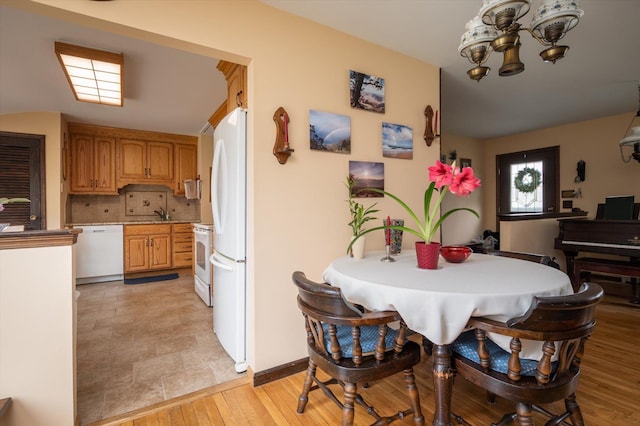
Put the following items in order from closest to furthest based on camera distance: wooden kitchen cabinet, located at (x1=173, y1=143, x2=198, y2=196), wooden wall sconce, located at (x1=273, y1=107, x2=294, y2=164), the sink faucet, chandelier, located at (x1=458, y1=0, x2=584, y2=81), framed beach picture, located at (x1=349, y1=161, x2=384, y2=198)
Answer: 1. chandelier, located at (x1=458, y1=0, x2=584, y2=81)
2. wooden wall sconce, located at (x1=273, y1=107, x2=294, y2=164)
3. framed beach picture, located at (x1=349, y1=161, x2=384, y2=198)
4. wooden kitchen cabinet, located at (x1=173, y1=143, x2=198, y2=196)
5. the sink faucet

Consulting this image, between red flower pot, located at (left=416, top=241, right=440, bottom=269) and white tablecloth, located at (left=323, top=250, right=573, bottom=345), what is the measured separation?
0.16 feet

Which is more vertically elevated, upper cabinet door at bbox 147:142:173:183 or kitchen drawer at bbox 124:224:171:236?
upper cabinet door at bbox 147:142:173:183

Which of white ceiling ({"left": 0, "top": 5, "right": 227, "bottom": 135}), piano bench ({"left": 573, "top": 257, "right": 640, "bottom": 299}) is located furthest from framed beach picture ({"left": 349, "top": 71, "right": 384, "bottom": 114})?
piano bench ({"left": 573, "top": 257, "right": 640, "bottom": 299})

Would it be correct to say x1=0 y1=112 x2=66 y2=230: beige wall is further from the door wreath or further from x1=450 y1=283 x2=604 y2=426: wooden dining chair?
the door wreath

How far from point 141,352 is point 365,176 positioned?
2336 mm

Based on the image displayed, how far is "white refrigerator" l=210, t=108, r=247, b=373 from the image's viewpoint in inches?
82.8

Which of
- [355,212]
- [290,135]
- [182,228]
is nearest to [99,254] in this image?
[182,228]

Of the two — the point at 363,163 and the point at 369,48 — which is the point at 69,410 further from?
the point at 369,48

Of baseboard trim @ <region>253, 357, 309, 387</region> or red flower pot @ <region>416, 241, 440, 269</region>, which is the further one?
baseboard trim @ <region>253, 357, 309, 387</region>

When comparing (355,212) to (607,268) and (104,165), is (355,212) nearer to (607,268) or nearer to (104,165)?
(607,268)

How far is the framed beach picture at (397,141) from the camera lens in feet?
8.61

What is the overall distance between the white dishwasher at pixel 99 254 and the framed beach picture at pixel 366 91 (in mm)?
4351

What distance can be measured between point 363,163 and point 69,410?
233 centimetres

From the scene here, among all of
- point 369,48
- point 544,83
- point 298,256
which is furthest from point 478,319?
point 544,83
